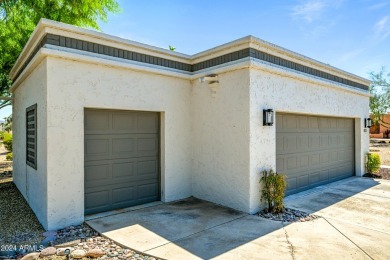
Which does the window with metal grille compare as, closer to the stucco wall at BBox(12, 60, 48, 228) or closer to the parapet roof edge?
the stucco wall at BBox(12, 60, 48, 228)

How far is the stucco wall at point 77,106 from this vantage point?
491cm

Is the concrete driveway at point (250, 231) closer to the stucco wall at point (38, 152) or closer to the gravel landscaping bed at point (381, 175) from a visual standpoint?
the stucco wall at point (38, 152)

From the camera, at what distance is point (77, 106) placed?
519 cm

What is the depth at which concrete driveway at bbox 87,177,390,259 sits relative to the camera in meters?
3.88

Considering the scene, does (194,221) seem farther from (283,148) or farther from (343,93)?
(343,93)

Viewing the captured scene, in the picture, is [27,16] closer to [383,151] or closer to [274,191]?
[274,191]

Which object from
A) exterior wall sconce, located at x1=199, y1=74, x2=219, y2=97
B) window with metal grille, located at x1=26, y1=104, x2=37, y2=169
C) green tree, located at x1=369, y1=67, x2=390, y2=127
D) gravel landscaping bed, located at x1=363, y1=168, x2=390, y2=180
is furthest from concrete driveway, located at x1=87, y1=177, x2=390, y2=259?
green tree, located at x1=369, y1=67, x2=390, y2=127

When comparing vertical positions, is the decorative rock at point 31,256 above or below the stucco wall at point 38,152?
below

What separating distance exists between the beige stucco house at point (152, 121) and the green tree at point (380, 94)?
25556 millimetres

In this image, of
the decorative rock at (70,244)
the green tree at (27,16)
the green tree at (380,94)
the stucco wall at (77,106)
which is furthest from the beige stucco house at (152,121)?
the green tree at (380,94)

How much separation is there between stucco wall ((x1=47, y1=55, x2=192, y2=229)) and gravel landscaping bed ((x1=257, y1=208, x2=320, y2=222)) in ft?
8.31

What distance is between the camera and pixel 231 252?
12.7 ft

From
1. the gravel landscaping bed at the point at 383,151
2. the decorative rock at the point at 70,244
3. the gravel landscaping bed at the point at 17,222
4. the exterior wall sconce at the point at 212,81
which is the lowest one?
the gravel landscaping bed at the point at 17,222

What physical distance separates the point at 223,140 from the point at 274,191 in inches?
67.0
